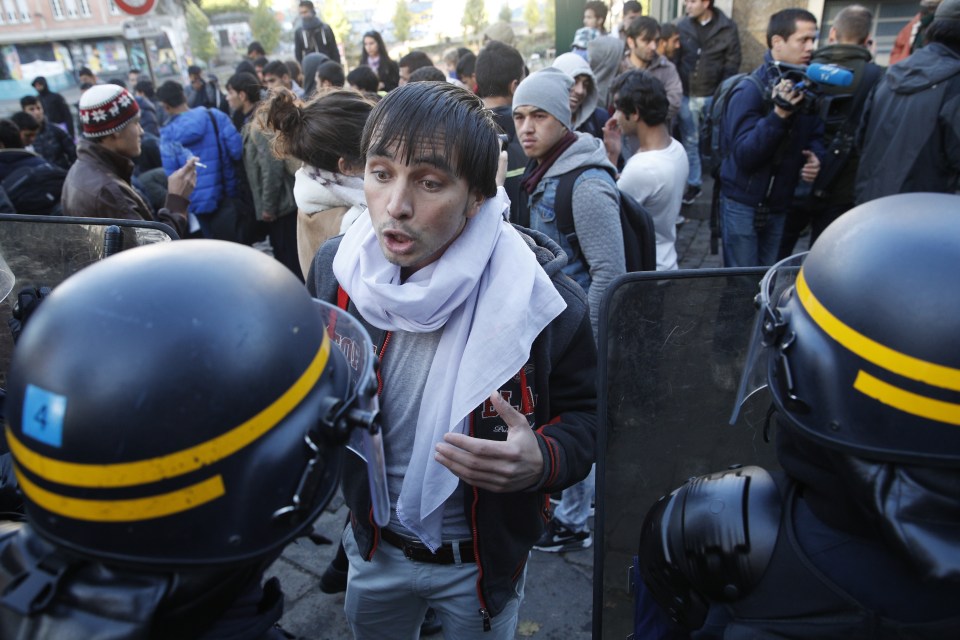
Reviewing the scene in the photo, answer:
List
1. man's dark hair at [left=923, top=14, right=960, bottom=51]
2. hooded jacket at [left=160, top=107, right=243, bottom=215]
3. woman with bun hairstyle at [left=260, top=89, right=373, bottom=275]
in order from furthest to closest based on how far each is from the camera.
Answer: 1. hooded jacket at [left=160, top=107, right=243, bottom=215]
2. man's dark hair at [left=923, top=14, right=960, bottom=51]
3. woman with bun hairstyle at [left=260, top=89, right=373, bottom=275]

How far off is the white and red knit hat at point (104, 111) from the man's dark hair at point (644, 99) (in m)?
2.66

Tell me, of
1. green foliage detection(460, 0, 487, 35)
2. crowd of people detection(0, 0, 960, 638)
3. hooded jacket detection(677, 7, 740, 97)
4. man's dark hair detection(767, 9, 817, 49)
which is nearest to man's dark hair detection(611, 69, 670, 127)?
crowd of people detection(0, 0, 960, 638)

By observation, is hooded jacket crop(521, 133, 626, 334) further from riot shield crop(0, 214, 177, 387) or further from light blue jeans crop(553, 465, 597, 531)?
riot shield crop(0, 214, 177, 387)

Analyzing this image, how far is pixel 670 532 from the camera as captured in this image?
1.26 metres

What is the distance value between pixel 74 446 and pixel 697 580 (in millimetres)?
1040

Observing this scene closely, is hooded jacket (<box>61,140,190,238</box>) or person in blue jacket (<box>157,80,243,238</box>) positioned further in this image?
person in blue jacket (<box>157,80,243,238</box>)

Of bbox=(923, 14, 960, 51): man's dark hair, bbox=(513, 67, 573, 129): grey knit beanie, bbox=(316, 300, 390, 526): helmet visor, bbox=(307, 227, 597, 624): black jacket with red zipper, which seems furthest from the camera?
bbox=(923, 14, 960, 51): man's dark hair

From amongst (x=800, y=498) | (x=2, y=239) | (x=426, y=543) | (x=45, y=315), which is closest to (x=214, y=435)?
(x=45, y=315)

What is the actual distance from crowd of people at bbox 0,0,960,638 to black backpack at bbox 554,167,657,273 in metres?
0.01

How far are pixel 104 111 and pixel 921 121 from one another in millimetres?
4609

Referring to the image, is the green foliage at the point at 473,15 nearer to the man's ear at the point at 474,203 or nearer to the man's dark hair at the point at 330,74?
the man's dark hair at the point at 330,74

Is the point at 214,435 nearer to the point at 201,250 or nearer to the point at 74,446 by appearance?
the point at 74,446

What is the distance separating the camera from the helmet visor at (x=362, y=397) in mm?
1056

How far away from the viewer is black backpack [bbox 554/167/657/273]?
9.16ft
